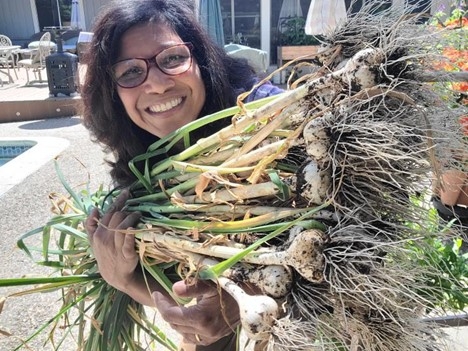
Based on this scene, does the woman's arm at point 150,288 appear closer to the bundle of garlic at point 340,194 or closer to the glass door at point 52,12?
the bundle of garlic at point 340,194

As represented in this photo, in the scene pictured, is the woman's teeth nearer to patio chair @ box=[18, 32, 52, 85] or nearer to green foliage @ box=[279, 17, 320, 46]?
green foliage @ box=[279, 17, 320, 46]

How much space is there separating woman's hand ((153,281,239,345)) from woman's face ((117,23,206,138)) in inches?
20.1

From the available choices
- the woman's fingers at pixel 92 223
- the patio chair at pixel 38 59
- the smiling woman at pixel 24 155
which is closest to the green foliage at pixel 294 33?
the patio chair at pixel 38 59

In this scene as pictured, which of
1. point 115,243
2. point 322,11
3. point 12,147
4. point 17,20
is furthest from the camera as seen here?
point 17,20

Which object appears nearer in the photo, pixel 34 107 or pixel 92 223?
pixel 92 223

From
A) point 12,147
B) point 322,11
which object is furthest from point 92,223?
point 12,147

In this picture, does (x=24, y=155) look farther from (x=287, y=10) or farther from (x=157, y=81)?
(x=287, y=10)

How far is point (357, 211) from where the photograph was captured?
2.57 ft

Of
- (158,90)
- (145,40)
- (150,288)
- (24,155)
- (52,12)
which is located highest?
(52,12)

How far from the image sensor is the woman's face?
1.20 metres

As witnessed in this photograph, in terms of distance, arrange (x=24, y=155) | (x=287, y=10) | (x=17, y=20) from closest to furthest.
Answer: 1. (x=24, y=155)
2. (x=287, y=10)
3. (x=17, y=20)

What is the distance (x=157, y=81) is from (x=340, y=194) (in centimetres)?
63

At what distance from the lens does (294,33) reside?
8.79m

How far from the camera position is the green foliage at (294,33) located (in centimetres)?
868
